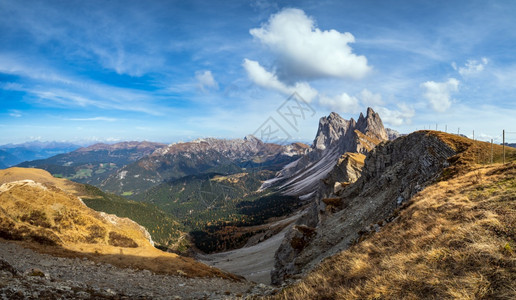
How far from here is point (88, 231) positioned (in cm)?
3634

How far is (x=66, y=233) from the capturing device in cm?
3328

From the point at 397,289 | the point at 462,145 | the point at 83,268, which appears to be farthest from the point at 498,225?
the point at 83,268

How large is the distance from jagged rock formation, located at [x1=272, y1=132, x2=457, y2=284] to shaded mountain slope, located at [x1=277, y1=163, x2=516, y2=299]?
34.9 ft

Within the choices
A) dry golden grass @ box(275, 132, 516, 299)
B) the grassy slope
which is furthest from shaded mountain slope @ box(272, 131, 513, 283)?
the grassy slope

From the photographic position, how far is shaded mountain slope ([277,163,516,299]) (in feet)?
20.3

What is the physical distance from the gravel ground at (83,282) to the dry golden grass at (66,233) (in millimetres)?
2682

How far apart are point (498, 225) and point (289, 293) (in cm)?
900

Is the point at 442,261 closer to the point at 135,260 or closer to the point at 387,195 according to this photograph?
the point at 387,195

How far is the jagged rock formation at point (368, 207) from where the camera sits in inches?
1094

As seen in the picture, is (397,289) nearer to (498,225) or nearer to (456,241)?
(456,241)

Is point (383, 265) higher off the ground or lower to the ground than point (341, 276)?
higher

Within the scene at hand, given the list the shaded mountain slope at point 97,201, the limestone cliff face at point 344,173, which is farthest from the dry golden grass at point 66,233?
the shaded mountain slope at point 97,201

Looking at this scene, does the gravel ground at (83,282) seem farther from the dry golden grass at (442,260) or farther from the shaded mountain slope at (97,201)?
the shaded mountain slope at (97,201)

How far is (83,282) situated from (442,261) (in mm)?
24513
